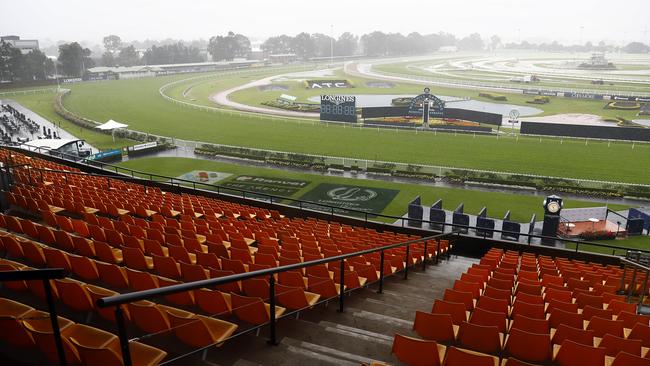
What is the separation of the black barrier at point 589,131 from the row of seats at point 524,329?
33.6m

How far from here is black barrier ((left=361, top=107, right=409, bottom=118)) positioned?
45750 millimetres

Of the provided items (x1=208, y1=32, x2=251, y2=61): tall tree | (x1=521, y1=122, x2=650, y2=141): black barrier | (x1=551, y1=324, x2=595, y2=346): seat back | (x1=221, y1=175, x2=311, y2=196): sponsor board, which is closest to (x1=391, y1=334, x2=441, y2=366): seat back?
(x1=551, y1=324, x2=595, y2=346): seat back

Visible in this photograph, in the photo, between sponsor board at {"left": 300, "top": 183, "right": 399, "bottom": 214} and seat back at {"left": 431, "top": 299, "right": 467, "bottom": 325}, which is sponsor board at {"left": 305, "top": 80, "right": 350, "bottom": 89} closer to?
sponsor board at {"left": 300, "top": 183, "right": 399, "bottom": 214}

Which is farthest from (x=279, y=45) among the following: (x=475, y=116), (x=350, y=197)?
(x=350, y=197)

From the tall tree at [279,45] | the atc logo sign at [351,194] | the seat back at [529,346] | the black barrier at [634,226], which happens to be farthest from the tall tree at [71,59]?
the seat back at [529,346]

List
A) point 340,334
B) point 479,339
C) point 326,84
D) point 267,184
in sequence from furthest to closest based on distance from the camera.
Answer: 1. point 326,84
2. point 267,184
3. point 340,334
4. point 479,339

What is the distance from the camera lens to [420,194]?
24781 millimetres

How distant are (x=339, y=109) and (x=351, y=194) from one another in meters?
23.3

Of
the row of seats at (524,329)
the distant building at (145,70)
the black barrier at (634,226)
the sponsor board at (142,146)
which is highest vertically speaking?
the distant building at (145,70)

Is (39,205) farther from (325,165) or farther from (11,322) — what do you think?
(325,165)

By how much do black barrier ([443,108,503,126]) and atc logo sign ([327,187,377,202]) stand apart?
2138 centimetres

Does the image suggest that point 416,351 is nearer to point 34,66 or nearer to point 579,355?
point 579,355

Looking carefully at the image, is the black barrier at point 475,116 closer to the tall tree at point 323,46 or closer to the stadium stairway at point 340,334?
the stadium stairway at point 340,334

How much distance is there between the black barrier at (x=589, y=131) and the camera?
36.2 metres
